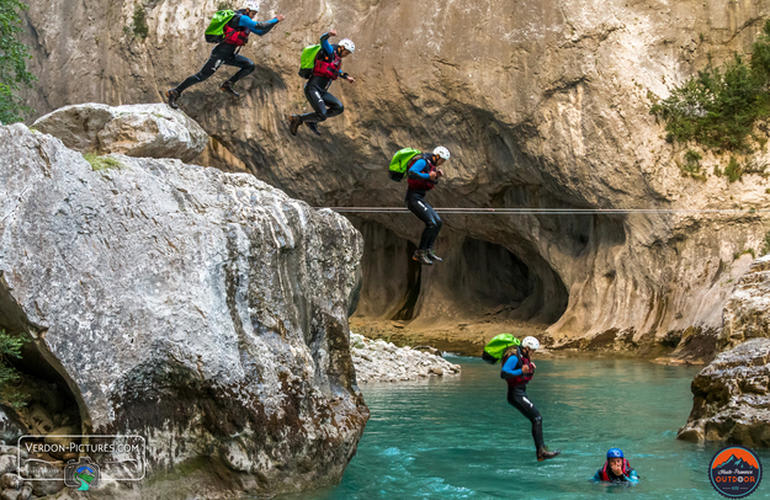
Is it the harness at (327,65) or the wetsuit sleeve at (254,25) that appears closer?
the wetsuit sleeve at (254,25)

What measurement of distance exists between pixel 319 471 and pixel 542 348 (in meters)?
16.4

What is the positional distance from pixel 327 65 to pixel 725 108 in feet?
50.4

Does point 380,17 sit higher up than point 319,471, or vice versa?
point 380,17

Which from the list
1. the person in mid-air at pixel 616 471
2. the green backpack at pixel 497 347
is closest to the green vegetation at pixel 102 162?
the green backpack at pixel 497 347

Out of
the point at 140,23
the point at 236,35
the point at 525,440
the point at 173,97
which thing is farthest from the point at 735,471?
the point at 140,23

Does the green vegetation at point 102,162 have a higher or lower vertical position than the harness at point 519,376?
higher

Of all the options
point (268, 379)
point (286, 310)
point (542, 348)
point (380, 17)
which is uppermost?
point (380, 17)

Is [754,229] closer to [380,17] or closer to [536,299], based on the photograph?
[536,299]

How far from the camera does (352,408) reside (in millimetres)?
10695

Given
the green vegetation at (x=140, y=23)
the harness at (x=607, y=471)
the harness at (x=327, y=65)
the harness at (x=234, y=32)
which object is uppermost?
the green vegetation at (x=140, y=23)

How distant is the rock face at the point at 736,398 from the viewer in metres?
11.7

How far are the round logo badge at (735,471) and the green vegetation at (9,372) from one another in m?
7.75


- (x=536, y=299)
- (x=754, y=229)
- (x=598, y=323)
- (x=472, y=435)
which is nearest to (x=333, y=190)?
(x=536, y=299)

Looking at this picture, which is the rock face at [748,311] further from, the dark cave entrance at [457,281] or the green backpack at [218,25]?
the dark cave entrance at [457,281]
